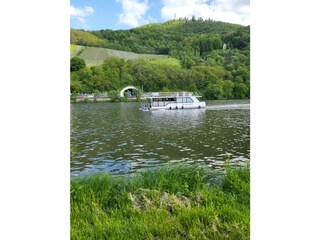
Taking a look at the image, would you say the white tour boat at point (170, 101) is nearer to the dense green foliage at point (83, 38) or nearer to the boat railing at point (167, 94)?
the boat railing at point (167, 94)

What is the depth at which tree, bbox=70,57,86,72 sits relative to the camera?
280 cm

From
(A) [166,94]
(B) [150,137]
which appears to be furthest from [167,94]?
(B) [150,137]

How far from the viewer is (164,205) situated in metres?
2.18

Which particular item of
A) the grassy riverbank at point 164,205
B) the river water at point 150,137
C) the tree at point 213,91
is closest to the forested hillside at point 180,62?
the tree at point 213,91

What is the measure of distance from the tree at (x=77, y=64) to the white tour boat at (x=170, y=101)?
63 cm

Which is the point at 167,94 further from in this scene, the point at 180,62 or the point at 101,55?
the point at 101,55

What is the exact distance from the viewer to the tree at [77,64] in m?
2.80

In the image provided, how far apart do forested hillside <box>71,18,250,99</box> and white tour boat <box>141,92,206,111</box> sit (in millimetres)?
58

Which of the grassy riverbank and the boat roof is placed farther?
the boat roof

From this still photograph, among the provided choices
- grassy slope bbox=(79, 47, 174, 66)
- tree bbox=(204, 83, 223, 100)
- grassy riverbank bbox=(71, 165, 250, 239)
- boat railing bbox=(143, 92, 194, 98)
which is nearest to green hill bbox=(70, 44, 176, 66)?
grassy slope bbox=(79, 47, 174, 66)

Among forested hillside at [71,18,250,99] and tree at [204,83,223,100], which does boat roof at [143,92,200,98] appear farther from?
tree at [204,83,223,100]
